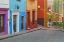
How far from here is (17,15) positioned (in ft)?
91.0

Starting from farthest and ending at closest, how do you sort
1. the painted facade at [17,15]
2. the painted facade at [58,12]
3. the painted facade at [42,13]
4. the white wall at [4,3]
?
the painted facade at [58,12] → the painted facade at [42,13] → the painted facade at [17,15] → the white wall at [4,3]

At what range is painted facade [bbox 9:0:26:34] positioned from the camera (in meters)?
25.6

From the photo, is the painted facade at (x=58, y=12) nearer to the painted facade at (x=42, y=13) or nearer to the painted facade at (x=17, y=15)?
the painted facade at (x=42, y=13)

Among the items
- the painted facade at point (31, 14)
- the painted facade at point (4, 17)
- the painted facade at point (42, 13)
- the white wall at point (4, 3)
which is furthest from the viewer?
the painted facade at point (42, 13)

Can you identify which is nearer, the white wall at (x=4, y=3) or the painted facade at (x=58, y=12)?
the white wall at (x=4, y=3)

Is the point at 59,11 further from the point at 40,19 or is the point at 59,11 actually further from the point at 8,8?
the point at 8,8

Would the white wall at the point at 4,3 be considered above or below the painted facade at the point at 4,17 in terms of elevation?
above

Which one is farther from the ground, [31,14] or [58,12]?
[58,12]

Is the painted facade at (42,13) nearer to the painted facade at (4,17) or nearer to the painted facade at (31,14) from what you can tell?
the painted facade at (31,14)

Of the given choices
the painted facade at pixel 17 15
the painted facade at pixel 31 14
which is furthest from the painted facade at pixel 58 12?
the painted facade at pixel 17 15

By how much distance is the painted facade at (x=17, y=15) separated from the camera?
25584 mm

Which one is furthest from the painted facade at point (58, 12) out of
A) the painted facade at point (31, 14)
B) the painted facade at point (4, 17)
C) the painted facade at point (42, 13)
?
the painted facade at point (4, 17)

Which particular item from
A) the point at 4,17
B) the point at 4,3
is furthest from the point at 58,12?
the point at 4,3

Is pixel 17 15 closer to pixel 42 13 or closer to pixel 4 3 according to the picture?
pixel 4 3
